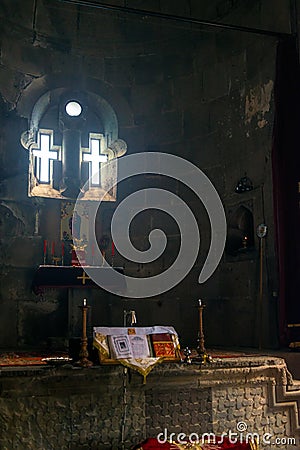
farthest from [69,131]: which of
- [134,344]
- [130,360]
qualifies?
[130,360]

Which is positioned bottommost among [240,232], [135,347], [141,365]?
[141,365]

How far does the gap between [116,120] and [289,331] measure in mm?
5107

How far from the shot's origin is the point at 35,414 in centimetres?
569

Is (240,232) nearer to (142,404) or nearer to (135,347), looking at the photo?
(135,347)

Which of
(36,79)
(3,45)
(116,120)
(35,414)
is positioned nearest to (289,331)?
Answer: (35,414)

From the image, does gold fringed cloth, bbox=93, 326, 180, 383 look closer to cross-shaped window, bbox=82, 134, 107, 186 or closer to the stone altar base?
the stone altar base

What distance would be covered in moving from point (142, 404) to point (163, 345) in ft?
2.30

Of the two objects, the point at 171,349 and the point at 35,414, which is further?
the point at 171,349

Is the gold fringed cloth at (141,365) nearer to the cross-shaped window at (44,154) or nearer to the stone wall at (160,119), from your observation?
the stone wall at (160,119)

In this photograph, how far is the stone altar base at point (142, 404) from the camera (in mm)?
5664

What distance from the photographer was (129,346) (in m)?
6.23

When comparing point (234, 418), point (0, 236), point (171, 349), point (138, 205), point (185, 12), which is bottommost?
point (234, 418)

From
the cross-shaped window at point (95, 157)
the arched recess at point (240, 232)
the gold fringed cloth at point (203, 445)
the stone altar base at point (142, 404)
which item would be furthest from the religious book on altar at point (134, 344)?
the cross-shaped window at point (95, 157)

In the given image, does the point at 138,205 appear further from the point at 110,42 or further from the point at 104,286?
the point at 110,42
